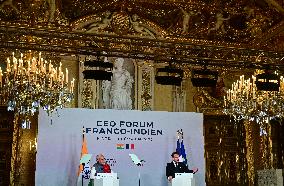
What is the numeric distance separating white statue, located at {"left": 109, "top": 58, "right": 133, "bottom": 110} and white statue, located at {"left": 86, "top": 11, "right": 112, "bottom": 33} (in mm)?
1080

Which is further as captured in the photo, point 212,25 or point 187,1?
point 212,25

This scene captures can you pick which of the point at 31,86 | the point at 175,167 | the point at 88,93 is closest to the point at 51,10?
the point at 88,93

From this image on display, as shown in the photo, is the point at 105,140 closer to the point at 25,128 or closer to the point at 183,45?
the point at 25,128

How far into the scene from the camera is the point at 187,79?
15055mm

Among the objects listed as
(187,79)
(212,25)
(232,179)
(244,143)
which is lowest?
(232,179)

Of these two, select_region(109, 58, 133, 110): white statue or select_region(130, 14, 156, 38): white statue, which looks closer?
select_region(109, 58, 133, 110): white statue

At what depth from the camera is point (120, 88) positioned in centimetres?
1438

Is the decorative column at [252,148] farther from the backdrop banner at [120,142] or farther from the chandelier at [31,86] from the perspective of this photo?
the chandelier at [31,86]

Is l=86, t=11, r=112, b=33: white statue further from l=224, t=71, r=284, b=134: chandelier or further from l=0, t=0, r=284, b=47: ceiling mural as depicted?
l=224, t=71, r=284, b=134: chandelier

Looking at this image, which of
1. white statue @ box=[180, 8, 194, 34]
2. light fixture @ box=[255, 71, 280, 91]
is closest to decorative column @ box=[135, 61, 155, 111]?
white statue @ box=[180, 8, 194, 34]

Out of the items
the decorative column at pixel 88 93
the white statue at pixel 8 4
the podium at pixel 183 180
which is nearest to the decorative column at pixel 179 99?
the decorative column at pixel 88 93

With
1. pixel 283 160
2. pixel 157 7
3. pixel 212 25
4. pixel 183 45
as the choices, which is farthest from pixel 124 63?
pixel 283 160

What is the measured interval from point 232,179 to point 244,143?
1192 millimetres

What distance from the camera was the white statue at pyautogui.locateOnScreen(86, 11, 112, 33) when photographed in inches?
559
